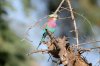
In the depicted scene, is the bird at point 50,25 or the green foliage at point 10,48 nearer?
the bird at point 50,25

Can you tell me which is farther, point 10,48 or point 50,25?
point 10,48

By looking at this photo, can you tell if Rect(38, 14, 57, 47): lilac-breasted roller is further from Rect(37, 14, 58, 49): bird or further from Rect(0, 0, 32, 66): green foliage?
Rect(0, 0, 32, 66): green foliage

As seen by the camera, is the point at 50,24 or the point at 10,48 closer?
the point at 50,24

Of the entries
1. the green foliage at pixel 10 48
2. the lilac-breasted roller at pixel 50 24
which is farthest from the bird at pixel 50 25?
the green foliage at pixel 10 48

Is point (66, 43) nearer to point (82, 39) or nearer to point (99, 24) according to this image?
point (82, 39)

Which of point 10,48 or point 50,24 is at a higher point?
point 10,48

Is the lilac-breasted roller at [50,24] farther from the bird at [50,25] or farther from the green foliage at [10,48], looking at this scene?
the green foliage at [10,48]

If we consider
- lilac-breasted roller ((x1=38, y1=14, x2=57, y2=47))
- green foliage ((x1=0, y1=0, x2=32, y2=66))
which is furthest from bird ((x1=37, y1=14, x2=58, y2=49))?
green foliage ((x1=0, y1=0, x2=32, y2=66))

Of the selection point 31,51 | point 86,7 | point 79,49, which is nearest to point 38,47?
point 31,51

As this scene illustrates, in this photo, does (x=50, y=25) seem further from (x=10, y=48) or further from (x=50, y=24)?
(x=10, y=48)

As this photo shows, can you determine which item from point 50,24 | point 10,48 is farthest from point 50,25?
point 10,48

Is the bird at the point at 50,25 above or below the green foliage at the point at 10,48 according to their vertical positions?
below
